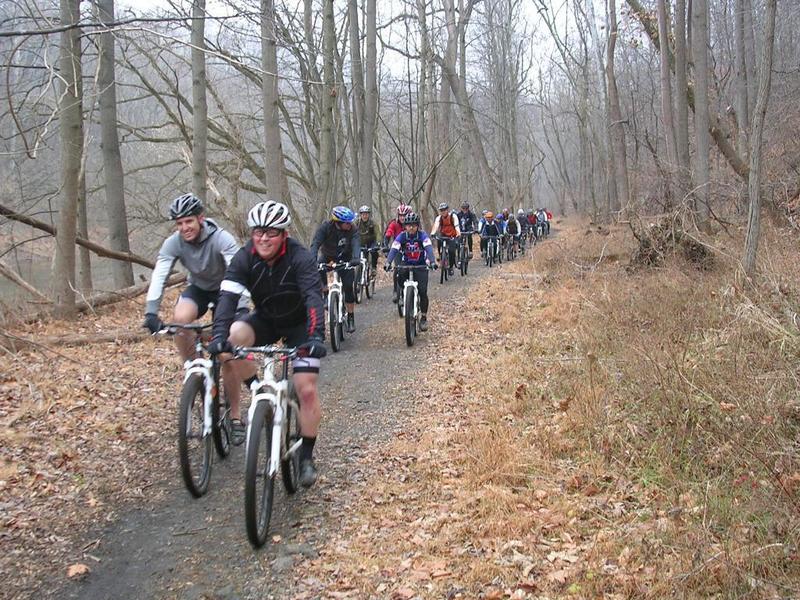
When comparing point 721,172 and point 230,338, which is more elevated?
point 721,172

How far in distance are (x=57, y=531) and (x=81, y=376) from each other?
3.83 meters

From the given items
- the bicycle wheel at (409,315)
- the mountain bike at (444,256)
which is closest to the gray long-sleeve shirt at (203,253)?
the bicycle wheel at (409,315)

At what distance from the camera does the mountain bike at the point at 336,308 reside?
10.3m

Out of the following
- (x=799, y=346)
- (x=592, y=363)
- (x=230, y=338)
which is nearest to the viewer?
(x=230, y=338)

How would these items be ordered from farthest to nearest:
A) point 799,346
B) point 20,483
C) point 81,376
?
point 81,376 → point 799,346 → point 20,483

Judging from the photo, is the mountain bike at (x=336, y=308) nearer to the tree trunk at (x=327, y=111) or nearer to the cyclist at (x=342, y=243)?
the cyclist at (x=342, y=243)

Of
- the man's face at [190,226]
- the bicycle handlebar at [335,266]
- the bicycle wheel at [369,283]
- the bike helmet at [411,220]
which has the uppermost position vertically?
the bike helmet at [411,220]

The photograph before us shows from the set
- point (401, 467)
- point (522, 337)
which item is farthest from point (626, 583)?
point (522, 337)

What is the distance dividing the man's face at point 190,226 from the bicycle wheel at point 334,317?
4.46 meters

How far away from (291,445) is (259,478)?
16.8 inches

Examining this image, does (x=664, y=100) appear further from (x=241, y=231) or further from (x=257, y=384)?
(x=257, y=384)

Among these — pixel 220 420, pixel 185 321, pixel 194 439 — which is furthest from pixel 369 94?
pixel 194 439

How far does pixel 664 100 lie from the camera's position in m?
20.8

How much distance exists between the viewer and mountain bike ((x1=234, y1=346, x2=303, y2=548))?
4250 millimetres
